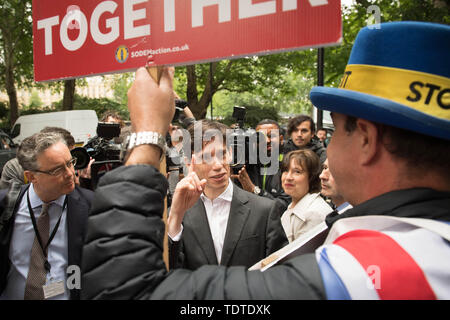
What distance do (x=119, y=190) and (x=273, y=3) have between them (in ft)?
2.53

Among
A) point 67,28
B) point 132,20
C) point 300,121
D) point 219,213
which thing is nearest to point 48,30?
point 67,28

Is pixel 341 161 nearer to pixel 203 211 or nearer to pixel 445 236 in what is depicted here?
pixel 445 236

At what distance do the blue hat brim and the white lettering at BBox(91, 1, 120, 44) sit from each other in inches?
36.1

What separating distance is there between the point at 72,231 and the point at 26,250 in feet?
1.03

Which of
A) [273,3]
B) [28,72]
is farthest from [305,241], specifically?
[28,72]

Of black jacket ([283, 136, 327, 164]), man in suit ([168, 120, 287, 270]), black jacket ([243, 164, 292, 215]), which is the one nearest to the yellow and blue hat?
man in suit ([168, 120, 287, 270])

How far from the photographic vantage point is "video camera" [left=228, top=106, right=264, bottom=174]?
4.06 meters

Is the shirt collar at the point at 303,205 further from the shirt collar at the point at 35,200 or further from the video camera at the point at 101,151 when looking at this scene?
the shirt collar at the point at 35,200

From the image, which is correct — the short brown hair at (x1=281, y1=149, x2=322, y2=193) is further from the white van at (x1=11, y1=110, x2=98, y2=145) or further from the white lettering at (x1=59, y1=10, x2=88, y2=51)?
the white van at (x1=11, y1=110, x2=98, y2=145)

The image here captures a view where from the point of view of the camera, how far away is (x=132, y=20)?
1414 mm

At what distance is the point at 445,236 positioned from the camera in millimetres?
885

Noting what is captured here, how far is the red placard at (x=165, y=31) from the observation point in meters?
1.16

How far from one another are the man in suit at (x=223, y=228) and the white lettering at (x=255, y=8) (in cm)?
99
